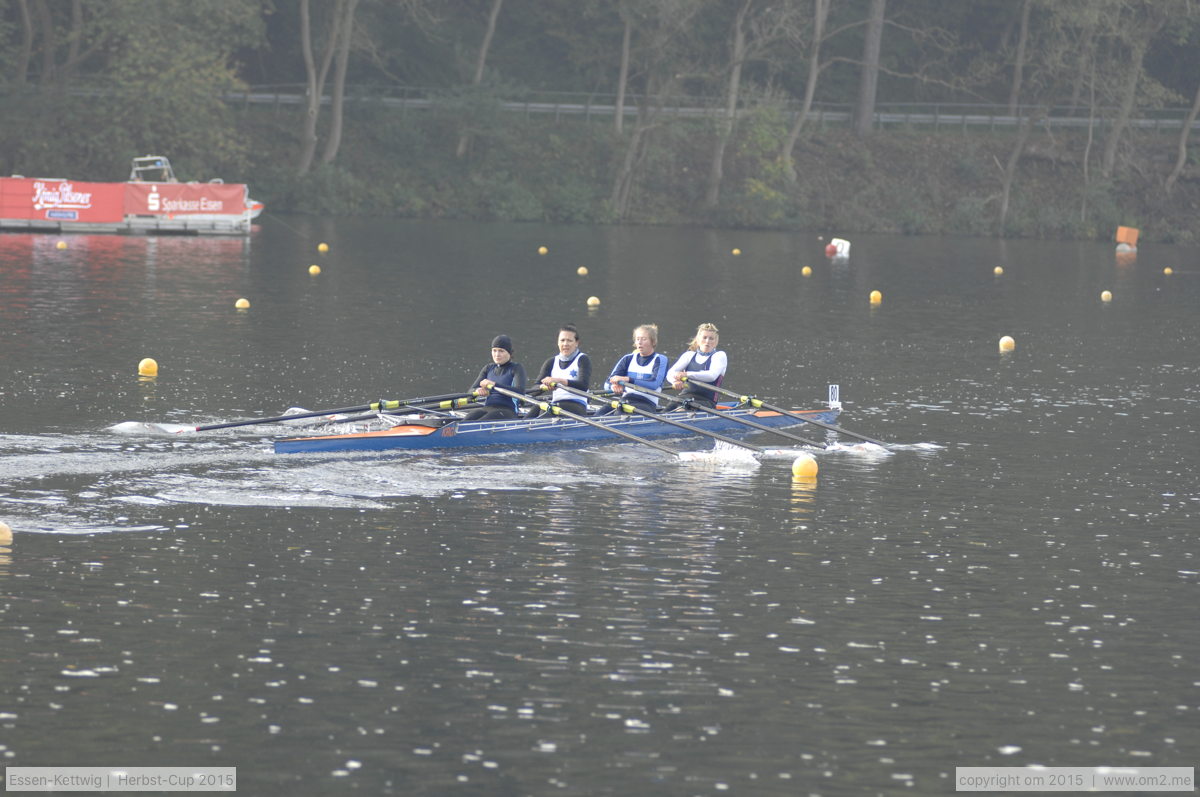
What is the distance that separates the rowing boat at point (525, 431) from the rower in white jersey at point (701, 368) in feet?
1.24

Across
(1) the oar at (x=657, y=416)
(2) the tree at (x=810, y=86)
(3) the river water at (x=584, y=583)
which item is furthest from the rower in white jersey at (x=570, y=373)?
(2) the tree at (x=810, y=86)

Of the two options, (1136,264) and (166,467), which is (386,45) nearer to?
(1136,264)

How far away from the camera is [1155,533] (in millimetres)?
14742

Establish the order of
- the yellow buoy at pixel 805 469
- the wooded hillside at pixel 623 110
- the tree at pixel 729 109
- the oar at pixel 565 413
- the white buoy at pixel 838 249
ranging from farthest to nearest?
the tree at pixel 729 109
the wooded hillside at pixel 623 110
the white buoy at pixel 838 249
the oar at pixel 565 413
the yellow buoy at pixel 805 469

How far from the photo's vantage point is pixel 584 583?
40.9ft

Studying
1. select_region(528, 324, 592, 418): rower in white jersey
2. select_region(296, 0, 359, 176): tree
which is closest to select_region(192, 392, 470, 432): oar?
select_region(528, 324, 592, 418): rower in white jersey

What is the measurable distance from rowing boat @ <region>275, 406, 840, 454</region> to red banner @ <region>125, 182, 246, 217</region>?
107 feet

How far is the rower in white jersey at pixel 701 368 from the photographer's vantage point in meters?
20.1

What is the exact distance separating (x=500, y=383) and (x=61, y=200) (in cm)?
3273

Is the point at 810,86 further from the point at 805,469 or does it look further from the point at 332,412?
the point at 805,469

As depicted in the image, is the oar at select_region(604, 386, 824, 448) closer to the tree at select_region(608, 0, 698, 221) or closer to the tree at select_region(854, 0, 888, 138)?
the tree at select_region(608, 0, 698, 221)

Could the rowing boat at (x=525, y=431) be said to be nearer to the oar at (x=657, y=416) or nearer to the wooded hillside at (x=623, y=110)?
the oar at (x=657, y=416)

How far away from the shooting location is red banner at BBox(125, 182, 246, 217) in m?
48.5

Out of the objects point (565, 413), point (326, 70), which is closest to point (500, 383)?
point (565, 413)
